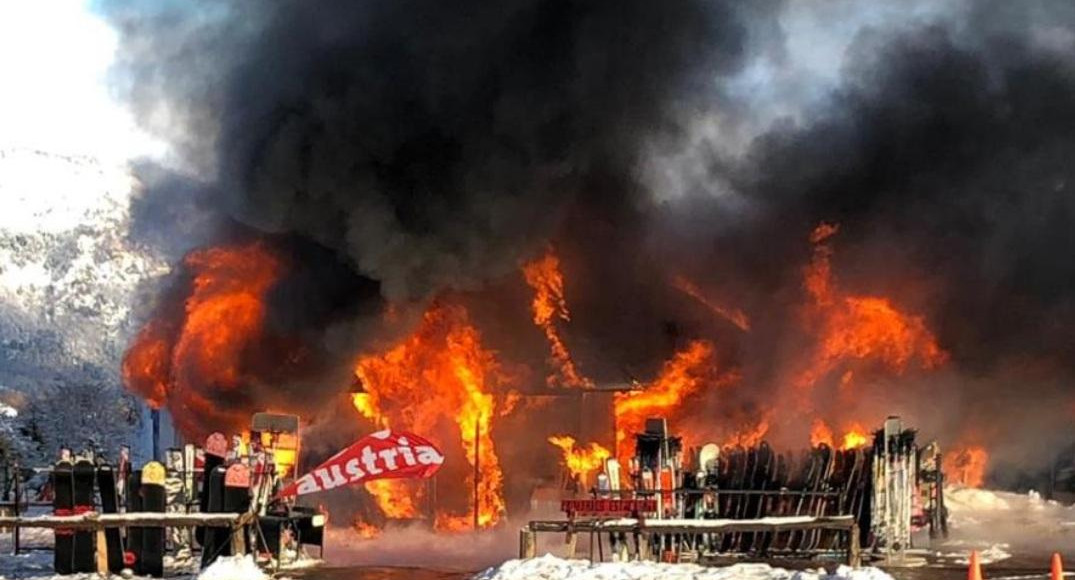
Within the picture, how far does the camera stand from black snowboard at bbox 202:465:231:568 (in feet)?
54.9

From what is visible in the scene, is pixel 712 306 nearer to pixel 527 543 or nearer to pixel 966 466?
pixel 966 466

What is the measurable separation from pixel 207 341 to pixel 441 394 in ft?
18.3

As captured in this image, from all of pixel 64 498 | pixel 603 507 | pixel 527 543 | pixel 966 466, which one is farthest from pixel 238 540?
pixel 966 466

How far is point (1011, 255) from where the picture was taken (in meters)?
38.0

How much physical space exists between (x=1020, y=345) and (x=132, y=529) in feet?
98.3

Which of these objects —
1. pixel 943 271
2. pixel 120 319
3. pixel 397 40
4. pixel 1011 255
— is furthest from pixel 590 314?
pixel 120 319

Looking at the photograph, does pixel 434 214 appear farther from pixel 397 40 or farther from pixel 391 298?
pixel 397 40

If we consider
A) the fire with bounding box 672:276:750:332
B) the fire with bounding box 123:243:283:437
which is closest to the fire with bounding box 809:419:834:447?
the fire with bounding box 672:276:750:332

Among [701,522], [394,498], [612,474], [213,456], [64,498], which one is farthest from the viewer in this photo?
[394,498]

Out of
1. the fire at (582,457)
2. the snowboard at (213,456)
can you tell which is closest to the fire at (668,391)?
the fire at (582,457)

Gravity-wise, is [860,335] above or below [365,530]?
above

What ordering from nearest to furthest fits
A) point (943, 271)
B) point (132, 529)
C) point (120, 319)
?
point (132, 529) → point (943, 271) → point (120, 319)

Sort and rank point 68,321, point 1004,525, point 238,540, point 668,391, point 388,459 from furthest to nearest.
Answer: point 68,321
point 668,391
point 1004,525
point 238,540
point 388,459

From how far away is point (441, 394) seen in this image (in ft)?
97.2
